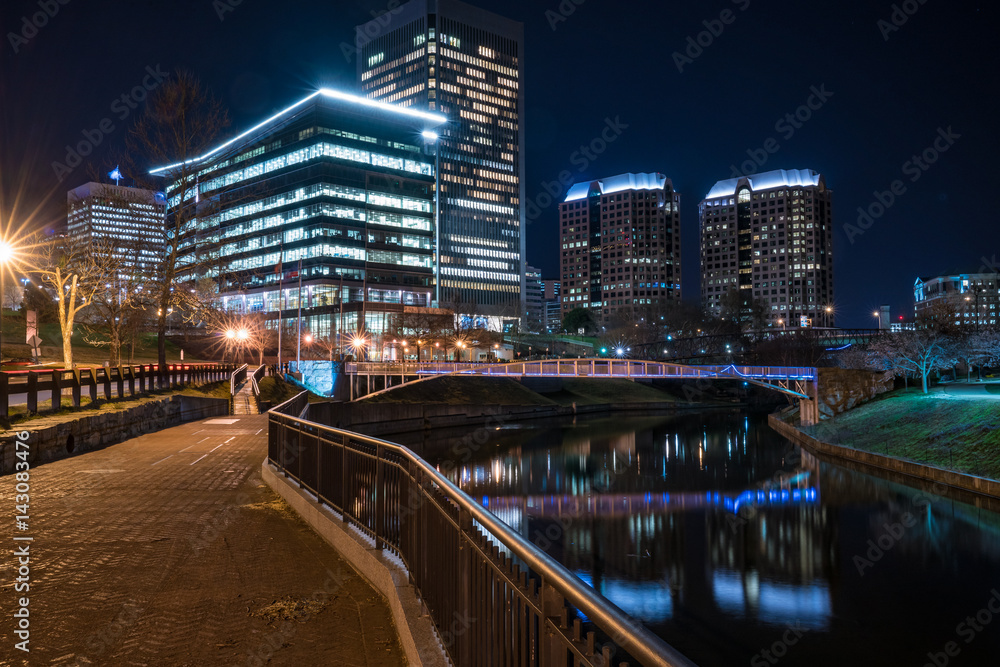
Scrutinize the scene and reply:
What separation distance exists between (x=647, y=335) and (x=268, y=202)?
75652mm

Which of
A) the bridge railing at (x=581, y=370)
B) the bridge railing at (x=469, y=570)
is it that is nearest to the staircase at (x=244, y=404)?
the bridge railing at (x=581, y=370)

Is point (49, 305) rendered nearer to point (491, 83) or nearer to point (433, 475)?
point (433, 475)

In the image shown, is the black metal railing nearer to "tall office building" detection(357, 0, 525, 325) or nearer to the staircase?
the staircase

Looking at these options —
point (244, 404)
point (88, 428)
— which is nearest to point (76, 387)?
point (88, 428)

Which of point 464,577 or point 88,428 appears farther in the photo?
point 88,428

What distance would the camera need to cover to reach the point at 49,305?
69812 mm

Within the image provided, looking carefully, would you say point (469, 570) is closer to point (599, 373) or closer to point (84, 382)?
point (84, 382)

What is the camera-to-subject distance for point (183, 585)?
22.6ft

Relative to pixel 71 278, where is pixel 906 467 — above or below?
below

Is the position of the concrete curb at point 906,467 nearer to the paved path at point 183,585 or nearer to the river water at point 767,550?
the river water at point 767,550

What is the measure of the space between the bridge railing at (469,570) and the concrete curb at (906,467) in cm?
2930

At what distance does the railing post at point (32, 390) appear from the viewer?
18.2 meters

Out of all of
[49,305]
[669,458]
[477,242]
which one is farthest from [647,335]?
[49,305]

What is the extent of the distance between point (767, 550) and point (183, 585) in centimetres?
2242
